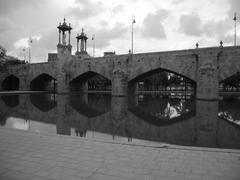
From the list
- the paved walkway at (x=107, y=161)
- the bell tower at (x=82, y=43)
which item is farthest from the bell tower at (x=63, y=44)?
the paved walkway at (x=107, y=161)

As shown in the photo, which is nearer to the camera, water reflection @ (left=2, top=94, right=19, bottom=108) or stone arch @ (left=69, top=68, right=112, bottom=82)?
water reflection @ (left=2, top=94, right=19, bottom=108)

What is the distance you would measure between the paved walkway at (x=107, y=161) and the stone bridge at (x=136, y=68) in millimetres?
21041

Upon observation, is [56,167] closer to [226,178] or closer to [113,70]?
[226,178]

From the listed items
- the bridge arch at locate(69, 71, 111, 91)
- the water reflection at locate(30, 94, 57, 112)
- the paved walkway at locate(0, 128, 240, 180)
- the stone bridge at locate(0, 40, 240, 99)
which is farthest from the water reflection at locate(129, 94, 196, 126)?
the bridge arch at locate(69, 71, 111, 91)

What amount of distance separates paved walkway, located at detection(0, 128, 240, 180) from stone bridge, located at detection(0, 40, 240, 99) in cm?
2104

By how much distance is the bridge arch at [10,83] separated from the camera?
5111 cm

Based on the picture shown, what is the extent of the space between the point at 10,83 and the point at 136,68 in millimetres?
38360

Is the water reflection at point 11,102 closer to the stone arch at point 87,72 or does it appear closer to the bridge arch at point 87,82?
the stone arch at point 87,72

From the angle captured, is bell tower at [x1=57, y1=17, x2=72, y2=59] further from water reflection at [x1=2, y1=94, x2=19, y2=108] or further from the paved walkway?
the paved walkway

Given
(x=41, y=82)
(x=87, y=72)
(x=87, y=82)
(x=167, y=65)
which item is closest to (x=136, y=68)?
(x=167, y=65)

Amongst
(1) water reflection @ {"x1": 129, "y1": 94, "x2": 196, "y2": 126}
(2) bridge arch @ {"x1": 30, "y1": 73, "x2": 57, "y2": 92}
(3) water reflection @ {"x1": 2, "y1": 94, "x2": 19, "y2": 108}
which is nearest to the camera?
(1) water reflection @ {"x1": 129, "y1": 94, "x2": 196, "y2": 126}

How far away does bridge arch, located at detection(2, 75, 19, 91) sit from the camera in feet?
168

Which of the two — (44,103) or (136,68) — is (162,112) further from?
(136,68)

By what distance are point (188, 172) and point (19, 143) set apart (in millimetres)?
4532
